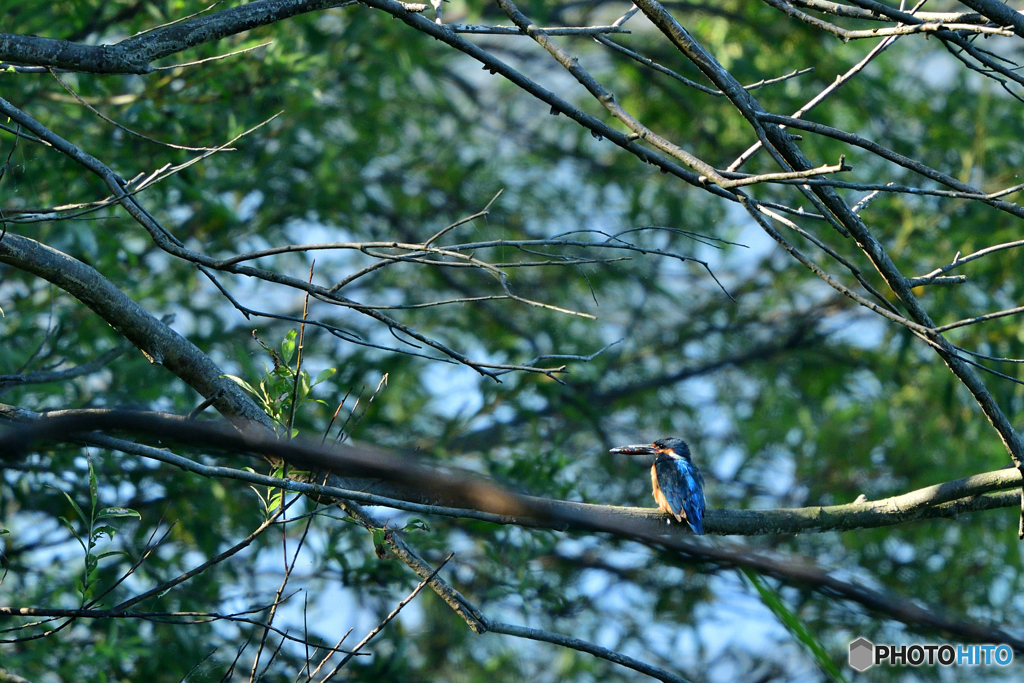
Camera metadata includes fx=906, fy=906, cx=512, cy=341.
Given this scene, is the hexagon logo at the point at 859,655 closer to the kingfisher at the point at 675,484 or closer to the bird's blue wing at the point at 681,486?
the kingfisher at the point at 675,484

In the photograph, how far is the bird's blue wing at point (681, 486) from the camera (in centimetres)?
361

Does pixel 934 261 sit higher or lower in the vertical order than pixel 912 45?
lower

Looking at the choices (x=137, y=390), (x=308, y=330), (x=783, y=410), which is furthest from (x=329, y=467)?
(x=783, y=410)

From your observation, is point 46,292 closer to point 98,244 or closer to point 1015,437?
point 98,244

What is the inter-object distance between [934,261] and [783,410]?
5.17ft

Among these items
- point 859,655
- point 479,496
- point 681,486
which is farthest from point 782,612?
point 859,655

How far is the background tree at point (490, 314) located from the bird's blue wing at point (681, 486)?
15.6 inches

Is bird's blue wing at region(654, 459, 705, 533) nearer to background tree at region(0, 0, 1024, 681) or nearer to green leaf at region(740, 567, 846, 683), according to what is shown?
background tree at region(0, 0, 1024, 681)

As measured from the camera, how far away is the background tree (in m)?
2.24

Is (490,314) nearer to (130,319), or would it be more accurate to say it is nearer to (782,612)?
(130,319)

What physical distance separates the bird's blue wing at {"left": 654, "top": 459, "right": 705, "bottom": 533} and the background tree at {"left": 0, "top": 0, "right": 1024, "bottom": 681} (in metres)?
0.40

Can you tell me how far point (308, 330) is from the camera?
6.24m

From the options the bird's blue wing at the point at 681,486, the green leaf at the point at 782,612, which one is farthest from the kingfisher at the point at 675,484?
the green leaf at the point at 782,612
